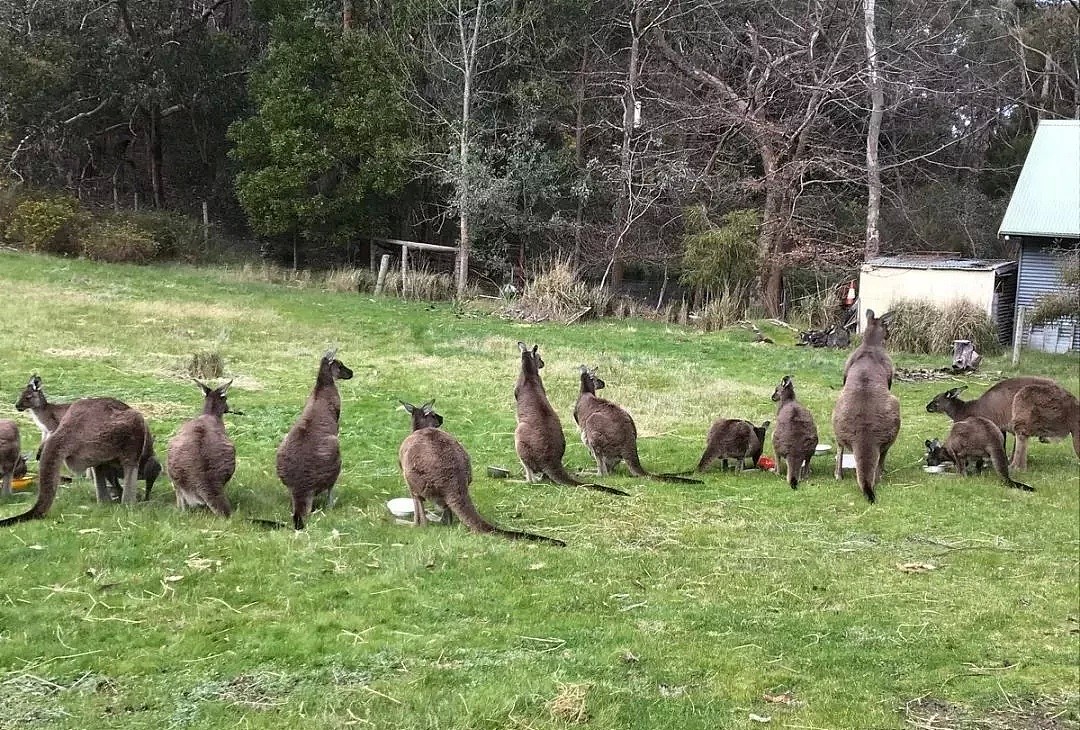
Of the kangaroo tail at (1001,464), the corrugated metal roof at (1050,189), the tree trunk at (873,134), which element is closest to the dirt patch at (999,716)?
the kangaroo tail at (1001,464)

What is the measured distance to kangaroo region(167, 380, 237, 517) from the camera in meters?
7.73

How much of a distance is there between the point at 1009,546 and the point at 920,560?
81 centimetres

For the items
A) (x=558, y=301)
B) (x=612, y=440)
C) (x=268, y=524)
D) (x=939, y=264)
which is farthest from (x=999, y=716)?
(x=558, y=301)

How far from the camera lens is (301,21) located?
105 ft

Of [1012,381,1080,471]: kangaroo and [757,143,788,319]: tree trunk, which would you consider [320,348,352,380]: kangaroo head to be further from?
[757,143,788,319]: tree trunk

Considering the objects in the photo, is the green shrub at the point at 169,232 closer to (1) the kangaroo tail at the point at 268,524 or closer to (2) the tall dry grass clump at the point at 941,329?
(2) the tall dry grass clump at the point at 941,329

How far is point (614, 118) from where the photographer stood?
31891 millimetres

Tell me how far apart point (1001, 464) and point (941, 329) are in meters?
11.9

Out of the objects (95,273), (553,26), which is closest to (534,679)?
(95,273)

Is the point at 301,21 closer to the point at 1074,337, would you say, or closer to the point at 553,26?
the point at 553,26

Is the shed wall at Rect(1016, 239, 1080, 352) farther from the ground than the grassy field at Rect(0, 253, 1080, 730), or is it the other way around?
the shed wall at Rect(1016, 239, 1080, 352)

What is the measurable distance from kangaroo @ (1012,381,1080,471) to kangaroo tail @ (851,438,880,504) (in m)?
1.61

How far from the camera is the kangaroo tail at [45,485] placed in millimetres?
7377

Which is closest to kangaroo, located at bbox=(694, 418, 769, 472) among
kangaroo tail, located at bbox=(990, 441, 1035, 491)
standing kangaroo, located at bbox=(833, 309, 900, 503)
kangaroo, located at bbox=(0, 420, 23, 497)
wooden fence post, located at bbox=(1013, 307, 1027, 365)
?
standing kangaroo, located at bbox=(833, 309, 900, 503)
